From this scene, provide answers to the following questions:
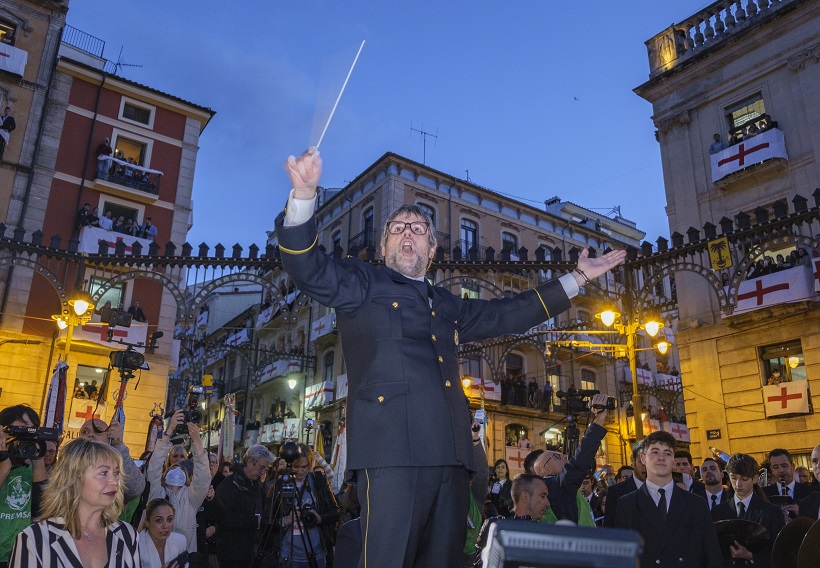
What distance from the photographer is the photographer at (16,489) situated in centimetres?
468

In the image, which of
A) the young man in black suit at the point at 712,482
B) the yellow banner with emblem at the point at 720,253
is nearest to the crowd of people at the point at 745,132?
the yellow banner with emblem at the point at 720,253

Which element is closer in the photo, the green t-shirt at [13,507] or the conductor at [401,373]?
the conductor at [401,373]

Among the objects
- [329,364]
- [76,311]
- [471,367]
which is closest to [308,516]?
[76,311]

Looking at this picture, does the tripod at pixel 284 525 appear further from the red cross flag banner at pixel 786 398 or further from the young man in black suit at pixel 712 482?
the red cross flag banner at pixel 786 398

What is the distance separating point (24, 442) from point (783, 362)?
1755cm

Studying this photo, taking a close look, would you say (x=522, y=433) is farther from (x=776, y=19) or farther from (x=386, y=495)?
(x=386, y=495)

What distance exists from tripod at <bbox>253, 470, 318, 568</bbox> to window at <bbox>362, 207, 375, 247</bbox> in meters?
25.7

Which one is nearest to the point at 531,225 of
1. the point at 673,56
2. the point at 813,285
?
the point at 673,56

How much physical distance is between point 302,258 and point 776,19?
21.0 metres

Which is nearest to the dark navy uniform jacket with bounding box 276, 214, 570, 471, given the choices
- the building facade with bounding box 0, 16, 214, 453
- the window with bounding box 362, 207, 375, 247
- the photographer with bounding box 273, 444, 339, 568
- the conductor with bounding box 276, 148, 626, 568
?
the conductor with bounding box 276, 148, 626, 568

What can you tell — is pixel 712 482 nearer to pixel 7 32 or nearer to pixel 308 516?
pixel 308 516

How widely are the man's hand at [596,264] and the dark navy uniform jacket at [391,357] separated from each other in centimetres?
78

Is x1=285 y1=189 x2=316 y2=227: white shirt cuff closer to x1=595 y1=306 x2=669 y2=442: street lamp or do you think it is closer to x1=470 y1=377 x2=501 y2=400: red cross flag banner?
x1=595 y1=306 x2=669 y2=442: street lamp

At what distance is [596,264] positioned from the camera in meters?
3.63
